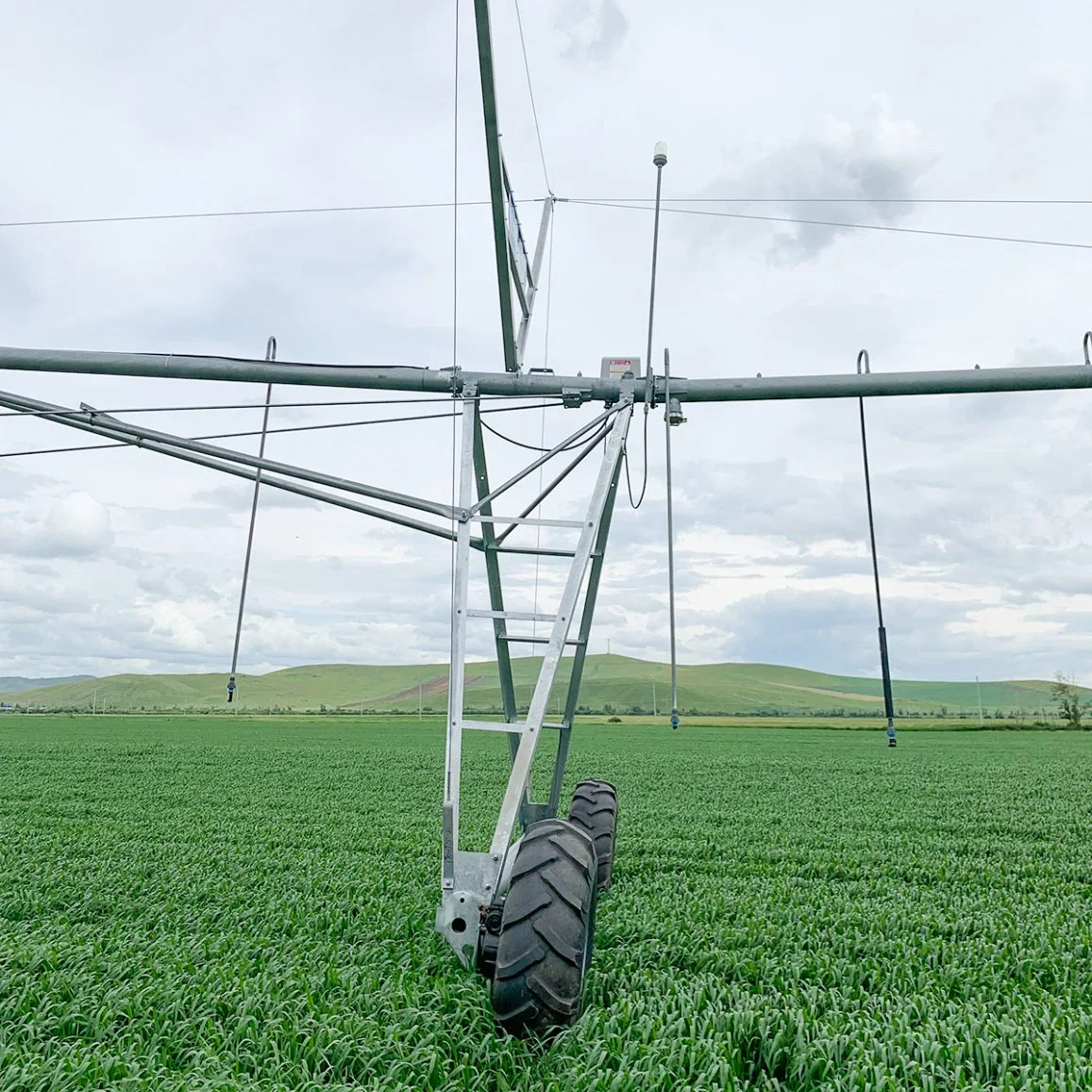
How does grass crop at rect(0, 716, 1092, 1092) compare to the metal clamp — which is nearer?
grass crop at rect(0, 716, 1092, 1092)

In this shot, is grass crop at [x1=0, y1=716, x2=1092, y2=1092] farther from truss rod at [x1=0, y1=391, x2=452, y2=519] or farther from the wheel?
truss rod at [x1=0, y1=391, x2=452, y2=519]

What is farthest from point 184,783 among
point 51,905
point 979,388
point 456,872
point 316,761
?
point 979,388

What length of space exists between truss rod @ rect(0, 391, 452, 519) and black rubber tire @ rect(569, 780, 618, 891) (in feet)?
8.78

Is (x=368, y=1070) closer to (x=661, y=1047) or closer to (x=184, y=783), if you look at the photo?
(x=661, y=1047)

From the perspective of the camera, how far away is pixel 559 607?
5.03m

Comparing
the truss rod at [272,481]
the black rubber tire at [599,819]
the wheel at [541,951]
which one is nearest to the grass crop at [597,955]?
the wheel at [541,951]

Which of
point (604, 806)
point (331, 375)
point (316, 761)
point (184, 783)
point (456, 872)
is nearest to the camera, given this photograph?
point (456, 872)

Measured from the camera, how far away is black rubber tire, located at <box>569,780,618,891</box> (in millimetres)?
6750

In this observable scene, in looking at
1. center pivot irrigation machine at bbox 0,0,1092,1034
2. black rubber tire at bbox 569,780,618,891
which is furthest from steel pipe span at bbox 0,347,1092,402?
black rubber tire at bbox 569,780,618,891

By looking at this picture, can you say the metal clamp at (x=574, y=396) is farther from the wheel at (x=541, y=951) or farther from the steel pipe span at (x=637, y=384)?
the wheel at (x=541, y=951)

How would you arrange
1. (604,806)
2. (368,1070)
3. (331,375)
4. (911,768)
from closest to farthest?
(368,1070) < (331,375) < (604,806) < (911,768)

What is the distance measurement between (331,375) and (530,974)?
13.6 feet

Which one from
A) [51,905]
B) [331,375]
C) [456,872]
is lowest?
[51,905]

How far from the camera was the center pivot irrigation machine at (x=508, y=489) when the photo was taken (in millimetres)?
4117
